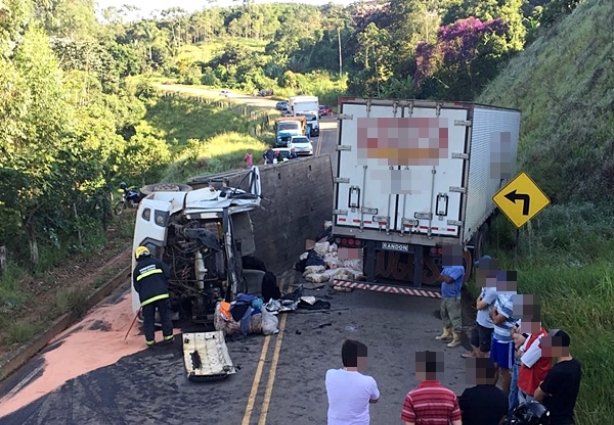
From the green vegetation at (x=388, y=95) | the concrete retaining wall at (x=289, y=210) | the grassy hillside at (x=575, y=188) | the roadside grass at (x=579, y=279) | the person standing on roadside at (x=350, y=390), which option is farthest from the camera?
the concrete retaining wall at (x=289, y=210)

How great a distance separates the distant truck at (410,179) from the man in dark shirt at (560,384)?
5.92 m

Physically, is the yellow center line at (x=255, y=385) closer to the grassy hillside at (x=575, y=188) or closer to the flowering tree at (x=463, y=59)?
the grassy hillside at (x=575, y=188)

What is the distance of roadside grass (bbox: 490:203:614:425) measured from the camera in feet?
22.0

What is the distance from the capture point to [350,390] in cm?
497

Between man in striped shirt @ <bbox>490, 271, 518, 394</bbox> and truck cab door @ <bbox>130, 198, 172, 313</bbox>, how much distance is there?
5.74 m

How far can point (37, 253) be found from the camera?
14.8 metres

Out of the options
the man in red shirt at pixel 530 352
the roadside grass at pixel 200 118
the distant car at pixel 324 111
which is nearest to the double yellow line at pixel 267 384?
the man in red shirt at pixel 530 352

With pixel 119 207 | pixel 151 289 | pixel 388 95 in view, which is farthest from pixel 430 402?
pixel 388 95

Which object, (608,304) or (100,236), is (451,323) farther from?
(100,236)

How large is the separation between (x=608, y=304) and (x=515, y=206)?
102 inches

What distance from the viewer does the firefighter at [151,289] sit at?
977 cm

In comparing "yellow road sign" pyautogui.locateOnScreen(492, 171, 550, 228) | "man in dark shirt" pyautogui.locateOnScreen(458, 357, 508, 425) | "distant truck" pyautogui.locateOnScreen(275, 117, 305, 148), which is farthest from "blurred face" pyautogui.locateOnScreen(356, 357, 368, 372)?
"distant truck" pyautogui.locateOnScreen(275, 117, 305, 148)

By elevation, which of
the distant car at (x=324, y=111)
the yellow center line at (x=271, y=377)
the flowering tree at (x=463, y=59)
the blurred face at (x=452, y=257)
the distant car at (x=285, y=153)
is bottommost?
the yellow center line at (x=271, y=377)

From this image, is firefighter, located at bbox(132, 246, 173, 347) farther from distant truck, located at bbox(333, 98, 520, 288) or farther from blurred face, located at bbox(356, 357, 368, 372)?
blurred face, located at bbox(356, 357, 368, 372)
